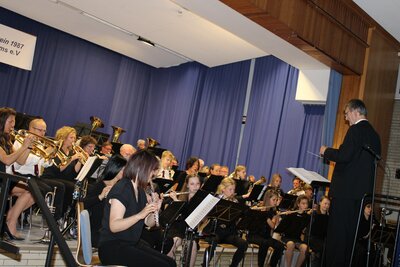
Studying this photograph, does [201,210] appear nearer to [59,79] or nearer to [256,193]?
[256,193]

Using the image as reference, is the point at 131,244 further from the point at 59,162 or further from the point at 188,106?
the point at 188,106

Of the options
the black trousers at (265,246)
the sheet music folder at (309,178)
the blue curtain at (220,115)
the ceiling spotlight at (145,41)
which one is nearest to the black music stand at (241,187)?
the black trousers at (265,246)

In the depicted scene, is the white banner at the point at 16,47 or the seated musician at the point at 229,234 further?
the white banner at the point at 16,47

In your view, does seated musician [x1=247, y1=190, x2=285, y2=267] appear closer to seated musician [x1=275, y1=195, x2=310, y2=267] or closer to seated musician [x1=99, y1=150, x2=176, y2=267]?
seated musician [x1=275, y1=195, x2=310, y2=267]

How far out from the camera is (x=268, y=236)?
734 centimetres

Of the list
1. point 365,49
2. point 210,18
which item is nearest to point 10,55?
point 210,18

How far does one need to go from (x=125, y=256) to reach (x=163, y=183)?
2.77 m

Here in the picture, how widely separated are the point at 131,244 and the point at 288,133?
8132 millimetres

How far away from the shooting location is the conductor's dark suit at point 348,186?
188 inches

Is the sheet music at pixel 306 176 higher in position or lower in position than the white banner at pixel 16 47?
lower

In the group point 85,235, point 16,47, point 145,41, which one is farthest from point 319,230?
point 16,47

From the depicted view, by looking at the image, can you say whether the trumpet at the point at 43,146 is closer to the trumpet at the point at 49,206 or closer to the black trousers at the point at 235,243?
the trumpet at the point at 49,206

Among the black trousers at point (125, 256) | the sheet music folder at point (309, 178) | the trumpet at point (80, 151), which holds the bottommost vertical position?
the black trousers at point (125, 256)

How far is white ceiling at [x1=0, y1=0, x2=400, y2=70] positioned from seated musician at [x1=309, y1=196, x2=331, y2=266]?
8.86ft
